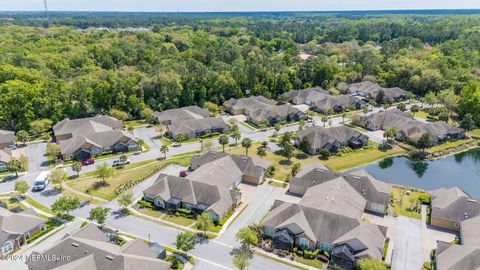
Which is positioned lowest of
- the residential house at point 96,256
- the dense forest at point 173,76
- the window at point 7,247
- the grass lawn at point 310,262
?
the grass lawn at point 310,262

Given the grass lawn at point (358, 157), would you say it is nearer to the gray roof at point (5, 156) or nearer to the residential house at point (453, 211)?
the residential house at point (453, 211)

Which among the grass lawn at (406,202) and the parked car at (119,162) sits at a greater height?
the parked car at (119,162)

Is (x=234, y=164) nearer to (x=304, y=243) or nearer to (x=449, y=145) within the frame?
(x=304, y=243)

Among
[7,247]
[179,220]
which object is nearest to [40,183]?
[7,247]

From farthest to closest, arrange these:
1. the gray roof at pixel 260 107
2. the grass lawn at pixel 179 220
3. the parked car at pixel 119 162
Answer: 1. the gray roof at pixel 260 107
2. the parked car at pixel 119 162
3. the grass lawn at pixel 179 220

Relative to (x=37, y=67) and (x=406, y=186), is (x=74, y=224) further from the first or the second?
(x=37, y=67)

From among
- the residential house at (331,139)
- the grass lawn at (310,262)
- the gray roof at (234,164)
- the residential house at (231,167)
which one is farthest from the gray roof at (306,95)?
the grass lawn at (310,262)

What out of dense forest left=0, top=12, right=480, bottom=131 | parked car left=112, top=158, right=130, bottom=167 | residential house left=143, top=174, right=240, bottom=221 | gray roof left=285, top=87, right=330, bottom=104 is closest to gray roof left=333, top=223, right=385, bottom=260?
residential house left=143, top=174, right=240, bottom=221
